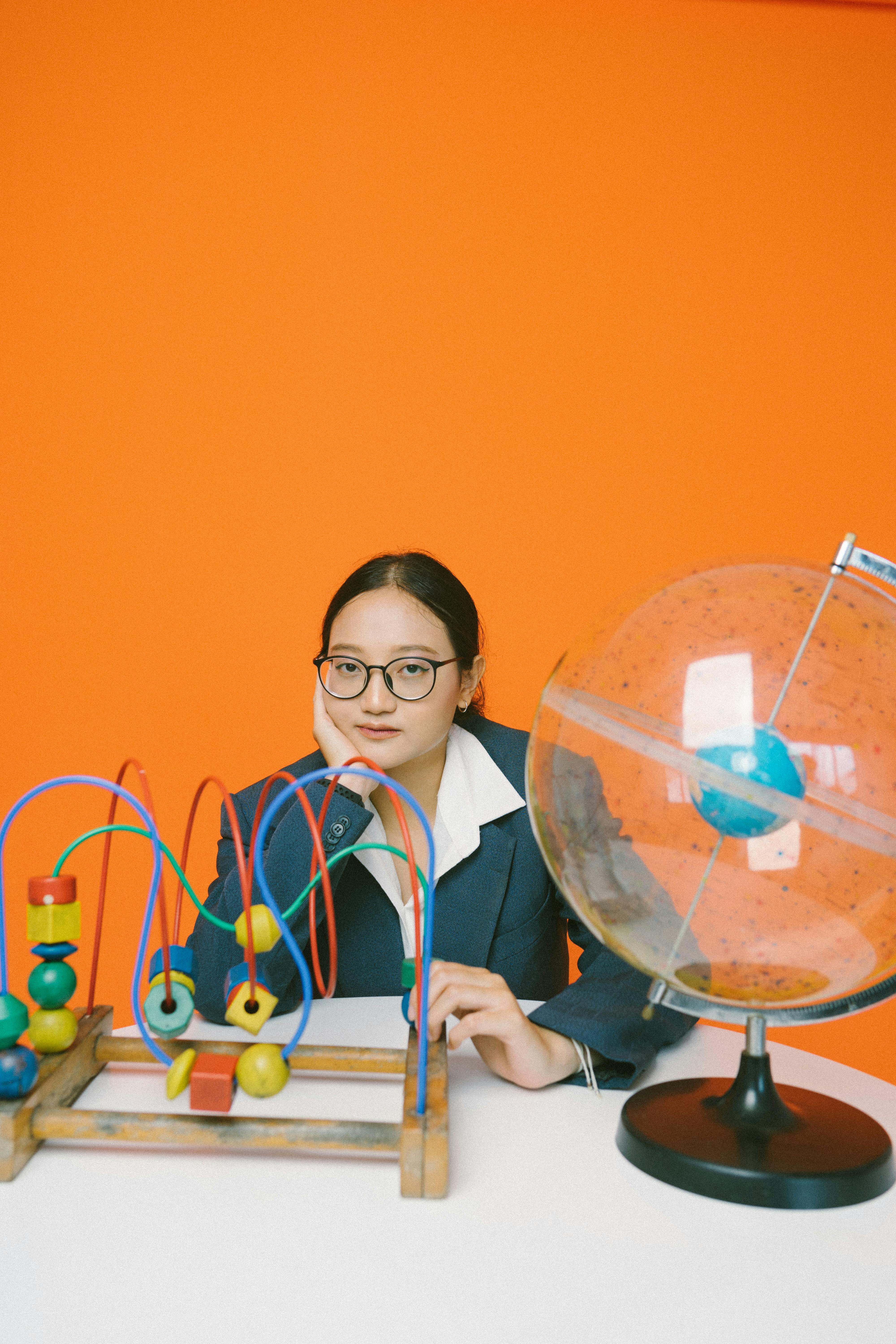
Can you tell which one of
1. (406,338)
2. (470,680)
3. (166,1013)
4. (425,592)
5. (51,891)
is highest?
(406,338)

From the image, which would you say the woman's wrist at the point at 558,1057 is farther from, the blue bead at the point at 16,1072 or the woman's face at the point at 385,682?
the woman's face at the point at 385,682

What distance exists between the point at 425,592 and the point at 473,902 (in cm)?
49

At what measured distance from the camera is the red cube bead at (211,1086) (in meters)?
0.85

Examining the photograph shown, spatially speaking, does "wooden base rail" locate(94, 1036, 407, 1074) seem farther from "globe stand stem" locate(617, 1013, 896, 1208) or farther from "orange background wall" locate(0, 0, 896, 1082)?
"orange background wall" locate(0, 0, 896, 1082)

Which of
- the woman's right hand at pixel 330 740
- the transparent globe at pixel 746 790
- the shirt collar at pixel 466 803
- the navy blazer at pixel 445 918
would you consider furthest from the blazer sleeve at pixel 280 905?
the transparent globe at pixel 746 790

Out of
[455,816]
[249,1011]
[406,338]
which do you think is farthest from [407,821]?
[406,338]

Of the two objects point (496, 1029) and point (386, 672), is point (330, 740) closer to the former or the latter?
point (386, 672)

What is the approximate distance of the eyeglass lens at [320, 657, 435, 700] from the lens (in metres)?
1.51

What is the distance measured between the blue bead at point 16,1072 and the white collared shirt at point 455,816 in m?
0.64

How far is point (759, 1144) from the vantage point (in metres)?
0.80

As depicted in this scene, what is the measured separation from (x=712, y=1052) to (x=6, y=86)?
2.36 meters

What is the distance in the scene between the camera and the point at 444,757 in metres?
1.67

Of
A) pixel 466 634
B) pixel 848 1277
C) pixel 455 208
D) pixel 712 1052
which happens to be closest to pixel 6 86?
pixel 455 208

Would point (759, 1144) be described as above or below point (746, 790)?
below
